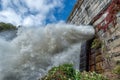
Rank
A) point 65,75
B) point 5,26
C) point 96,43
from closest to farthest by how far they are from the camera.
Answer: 1. point 65,75
2. point 96,43
3. point 5,26

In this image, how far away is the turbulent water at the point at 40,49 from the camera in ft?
22.4

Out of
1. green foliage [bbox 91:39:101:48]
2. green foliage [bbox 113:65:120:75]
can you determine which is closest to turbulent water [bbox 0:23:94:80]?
green foliage [bbox 91:39:101:48]

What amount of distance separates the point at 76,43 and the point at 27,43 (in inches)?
74.2

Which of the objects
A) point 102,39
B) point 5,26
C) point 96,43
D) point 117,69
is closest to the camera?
point 117,69

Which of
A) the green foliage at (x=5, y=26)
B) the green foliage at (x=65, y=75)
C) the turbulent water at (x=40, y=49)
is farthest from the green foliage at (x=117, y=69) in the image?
the green foliage at (x=5, y=26)

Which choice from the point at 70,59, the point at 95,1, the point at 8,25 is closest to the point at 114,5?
the point at 95,1

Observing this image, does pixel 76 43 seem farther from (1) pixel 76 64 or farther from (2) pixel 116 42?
(2) pixel 116 42

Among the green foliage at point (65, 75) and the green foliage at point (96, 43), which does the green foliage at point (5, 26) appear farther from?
the green foliage at point (65, 75)

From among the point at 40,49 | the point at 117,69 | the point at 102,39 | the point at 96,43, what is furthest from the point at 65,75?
the point at 40,49

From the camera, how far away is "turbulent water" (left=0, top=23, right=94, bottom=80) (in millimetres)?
6839

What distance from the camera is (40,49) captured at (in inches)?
286

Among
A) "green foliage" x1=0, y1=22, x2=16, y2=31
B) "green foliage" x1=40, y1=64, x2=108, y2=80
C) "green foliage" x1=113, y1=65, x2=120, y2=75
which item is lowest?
"green foliage" x1=40, y1=64, x2=108, y2=80

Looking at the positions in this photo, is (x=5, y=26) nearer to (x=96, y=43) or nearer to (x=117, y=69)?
(x=96, y=43)

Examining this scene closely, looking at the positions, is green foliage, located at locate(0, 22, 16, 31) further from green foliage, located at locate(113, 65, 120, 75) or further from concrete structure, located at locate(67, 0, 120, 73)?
green foliage, located at locate(113, 65, 120, 75)
